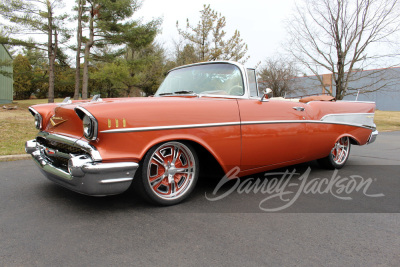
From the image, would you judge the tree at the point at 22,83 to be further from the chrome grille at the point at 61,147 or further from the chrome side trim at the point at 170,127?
the chrome side trim at the point at 170,127

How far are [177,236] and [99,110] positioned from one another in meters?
1.18

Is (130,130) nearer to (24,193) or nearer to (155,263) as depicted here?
(155,263)

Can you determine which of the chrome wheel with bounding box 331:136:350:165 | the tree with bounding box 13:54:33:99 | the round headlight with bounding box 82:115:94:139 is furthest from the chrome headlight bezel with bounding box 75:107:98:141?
the tree with bounding box 13:54:33:99

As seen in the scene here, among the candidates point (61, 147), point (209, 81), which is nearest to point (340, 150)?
point (209, 81)

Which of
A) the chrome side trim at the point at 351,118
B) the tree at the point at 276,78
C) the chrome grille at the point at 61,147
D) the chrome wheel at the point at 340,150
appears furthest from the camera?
the tree at the point at 276,78

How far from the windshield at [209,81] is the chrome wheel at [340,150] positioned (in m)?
2.07

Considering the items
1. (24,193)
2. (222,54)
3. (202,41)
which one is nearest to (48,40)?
(202,41)

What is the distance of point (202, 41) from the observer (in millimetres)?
19703

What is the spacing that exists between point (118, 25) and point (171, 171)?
49.0 ft

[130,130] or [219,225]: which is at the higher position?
[130,130]

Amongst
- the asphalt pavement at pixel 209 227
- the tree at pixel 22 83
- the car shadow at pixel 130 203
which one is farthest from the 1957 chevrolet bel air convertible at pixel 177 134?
the tree at pixel 22 83

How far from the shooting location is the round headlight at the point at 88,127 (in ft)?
7.91

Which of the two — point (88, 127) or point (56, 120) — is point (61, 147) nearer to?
point (56, 120)

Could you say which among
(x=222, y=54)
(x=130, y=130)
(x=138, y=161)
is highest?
(x=222, y=54)
